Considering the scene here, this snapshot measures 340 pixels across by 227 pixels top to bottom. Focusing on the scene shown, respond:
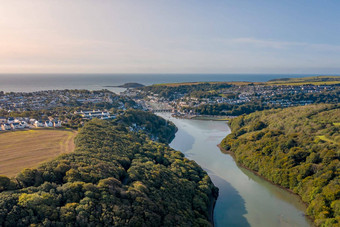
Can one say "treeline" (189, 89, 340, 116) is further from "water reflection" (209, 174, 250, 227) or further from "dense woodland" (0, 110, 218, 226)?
"dense woodland" (0, 110, 218, 226)

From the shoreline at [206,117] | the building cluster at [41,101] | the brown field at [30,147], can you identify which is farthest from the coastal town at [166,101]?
the brown field at [30,147]

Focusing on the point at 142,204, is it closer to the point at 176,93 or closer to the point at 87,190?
the point at 87,190

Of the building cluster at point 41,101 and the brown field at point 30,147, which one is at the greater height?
the building cluster at point 41,101

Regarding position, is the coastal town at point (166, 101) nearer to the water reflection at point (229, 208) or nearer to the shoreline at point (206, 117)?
the shoreline at point (206, 117)

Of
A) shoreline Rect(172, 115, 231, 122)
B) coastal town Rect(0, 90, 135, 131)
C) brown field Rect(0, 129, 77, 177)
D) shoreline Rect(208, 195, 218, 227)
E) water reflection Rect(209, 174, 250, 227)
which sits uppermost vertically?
coastal town Rect(0, 90, 135, 131)

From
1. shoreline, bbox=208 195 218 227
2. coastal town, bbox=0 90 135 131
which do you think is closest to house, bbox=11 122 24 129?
coastal town, bbox=0 90 135 131

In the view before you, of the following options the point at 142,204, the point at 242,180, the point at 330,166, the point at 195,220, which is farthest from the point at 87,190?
the point at 330,166

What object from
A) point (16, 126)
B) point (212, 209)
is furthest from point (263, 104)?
point (16, 126)
